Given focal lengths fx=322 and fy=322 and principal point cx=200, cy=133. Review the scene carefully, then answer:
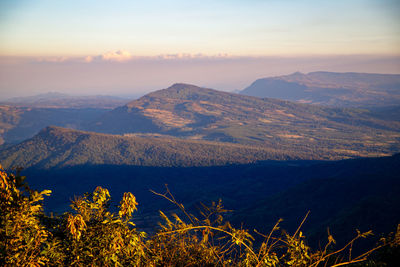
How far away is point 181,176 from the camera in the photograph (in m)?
190

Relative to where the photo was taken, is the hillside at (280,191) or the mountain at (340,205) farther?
the hillside at (280,191)

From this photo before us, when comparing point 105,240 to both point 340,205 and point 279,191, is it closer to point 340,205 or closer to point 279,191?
point 340,205

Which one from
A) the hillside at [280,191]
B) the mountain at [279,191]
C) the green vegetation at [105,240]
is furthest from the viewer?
the hillside at [280,191]

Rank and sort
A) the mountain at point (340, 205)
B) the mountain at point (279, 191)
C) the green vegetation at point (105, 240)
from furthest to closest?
the mountain at point (279, 191) → the mountain at point (340, 205) → the green vegetation at point (105, 240)

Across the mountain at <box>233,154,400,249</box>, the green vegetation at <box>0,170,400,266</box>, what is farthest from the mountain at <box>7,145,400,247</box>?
the green vegetation at <box>0,170,400,266</box>

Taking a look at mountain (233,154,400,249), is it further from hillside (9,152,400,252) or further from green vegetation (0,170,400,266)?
green vegetation (0,170,400,266)

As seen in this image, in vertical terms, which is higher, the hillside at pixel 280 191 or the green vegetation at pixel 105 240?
the green vegetation at pixel 105 240

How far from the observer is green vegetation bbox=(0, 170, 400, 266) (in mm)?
7637

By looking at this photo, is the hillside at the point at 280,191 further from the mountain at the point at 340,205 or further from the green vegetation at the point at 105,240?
the green vegetation at the point at 105,240

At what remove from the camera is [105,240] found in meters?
8.48

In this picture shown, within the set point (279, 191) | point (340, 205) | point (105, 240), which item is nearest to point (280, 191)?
point (279, 191)

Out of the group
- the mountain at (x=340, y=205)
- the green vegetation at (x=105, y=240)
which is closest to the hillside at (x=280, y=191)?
the mountain at (x=340, y=205)

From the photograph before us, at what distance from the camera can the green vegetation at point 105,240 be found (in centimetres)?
764

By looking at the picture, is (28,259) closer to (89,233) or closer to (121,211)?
(89,233)
